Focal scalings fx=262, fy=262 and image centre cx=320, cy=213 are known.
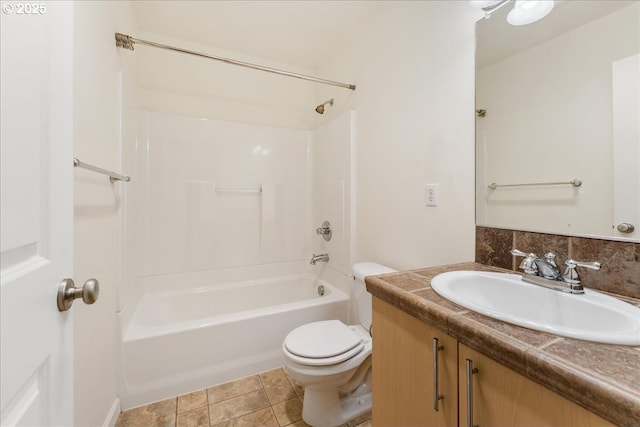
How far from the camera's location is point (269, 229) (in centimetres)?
250

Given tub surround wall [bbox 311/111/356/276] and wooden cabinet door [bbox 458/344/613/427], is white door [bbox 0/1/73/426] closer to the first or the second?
wooden cabinet door [bbox 458/344/613/427]

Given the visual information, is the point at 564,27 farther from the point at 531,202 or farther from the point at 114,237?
the point at 114,237

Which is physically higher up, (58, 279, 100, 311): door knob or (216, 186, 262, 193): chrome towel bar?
(216, 186, 262, 193): chrome towel bar

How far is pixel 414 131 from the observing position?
150 cm

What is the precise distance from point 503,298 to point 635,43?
0.87 metres

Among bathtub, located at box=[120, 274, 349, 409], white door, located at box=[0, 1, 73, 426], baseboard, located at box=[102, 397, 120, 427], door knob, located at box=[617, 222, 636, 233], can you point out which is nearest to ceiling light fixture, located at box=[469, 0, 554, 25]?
door knob, located at box=[617, 222, 636, 233]

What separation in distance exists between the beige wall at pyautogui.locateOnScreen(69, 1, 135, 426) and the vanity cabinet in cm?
112

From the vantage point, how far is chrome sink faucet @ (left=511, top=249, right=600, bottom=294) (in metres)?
0.78

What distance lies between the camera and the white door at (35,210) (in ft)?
1.29

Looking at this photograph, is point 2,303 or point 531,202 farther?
point 531,202

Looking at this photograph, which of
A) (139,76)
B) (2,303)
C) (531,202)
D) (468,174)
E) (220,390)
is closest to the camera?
(2,303)

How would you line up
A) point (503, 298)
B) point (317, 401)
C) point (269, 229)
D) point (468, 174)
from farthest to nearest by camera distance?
point (269, 229) < point (317, 401) < point (468, 174) < point (503, 298)

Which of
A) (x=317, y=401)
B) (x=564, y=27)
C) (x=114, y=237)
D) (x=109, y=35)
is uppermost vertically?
(x=109, y=35)

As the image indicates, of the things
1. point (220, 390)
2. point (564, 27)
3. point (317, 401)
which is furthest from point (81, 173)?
point (564, 27)
